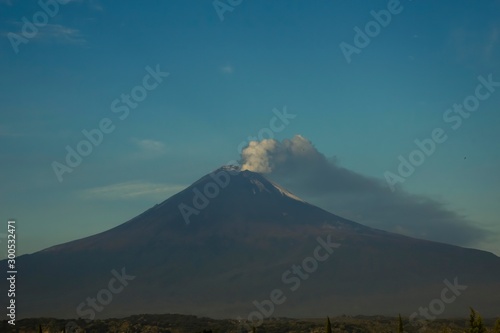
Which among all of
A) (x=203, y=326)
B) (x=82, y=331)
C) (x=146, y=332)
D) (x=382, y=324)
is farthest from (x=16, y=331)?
(x=382, y=324)

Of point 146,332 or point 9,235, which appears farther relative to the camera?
point 146,332

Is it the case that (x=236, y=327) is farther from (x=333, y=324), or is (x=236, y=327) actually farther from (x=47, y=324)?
(x=47, y=324)

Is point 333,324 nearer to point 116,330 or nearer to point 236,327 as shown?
point 236,327

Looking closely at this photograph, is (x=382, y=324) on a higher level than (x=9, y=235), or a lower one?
lower

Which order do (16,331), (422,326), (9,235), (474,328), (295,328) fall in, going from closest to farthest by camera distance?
(474,328), (9,235), (16,331), (295,328), (422,326)

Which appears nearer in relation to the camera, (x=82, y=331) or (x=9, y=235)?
(x=9, y=235)

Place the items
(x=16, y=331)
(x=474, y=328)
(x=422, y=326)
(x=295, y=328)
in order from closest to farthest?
(x=474, y=328) < (x=16, y=331) < (x=295, y=328) < (x=422, y=326)

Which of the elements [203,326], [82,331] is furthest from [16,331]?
[203,326]

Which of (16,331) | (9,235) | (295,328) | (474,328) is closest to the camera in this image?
(474,328)

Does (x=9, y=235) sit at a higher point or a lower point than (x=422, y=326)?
higher
